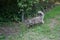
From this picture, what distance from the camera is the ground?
5676mm

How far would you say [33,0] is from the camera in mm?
6848

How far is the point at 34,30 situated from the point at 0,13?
6.24 feet

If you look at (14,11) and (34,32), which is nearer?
(34,32)

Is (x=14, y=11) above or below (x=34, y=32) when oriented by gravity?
above

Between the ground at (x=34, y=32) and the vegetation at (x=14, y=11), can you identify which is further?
the vegetation at (x=14, y=11)

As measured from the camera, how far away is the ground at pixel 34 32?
5.68 metres

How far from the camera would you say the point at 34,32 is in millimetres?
6094

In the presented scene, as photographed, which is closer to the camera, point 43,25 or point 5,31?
point 5,31

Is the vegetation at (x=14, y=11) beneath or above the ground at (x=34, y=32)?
above

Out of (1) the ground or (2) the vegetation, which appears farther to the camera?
(2) the vegetation

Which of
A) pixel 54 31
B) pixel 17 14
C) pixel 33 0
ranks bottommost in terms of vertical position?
pixel 54 31

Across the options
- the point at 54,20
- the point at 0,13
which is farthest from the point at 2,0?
the point at 54,20

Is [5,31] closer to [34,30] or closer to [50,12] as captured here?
[34,30]

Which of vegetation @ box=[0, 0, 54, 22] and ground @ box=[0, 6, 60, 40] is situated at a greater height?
vegetation @ box=[0, 0, 54, 22]
